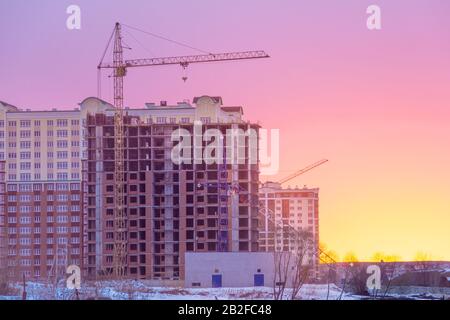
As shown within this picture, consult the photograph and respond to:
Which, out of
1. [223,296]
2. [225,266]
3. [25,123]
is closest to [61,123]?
[25,123]

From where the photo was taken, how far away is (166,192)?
59.9 feet

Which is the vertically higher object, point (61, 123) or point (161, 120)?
point (161, 120)

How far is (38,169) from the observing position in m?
14.6

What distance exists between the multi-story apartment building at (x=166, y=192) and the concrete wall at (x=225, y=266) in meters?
1.68

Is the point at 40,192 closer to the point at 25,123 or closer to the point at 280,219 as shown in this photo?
the point at 25,123

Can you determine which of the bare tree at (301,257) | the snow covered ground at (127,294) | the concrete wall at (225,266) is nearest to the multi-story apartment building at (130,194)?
the concrete wall at (225,266)

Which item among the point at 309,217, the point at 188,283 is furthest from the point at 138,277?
the point at 309,217

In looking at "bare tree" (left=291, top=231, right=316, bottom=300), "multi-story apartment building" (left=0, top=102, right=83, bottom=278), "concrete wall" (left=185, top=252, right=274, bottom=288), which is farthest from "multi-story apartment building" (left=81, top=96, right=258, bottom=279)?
"concrete wall" (left=185, top=252, right=274, bottom=288)

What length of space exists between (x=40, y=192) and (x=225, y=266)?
11.1 ft

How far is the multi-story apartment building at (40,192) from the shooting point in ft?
40.3

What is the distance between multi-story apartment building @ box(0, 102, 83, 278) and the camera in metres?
12.3

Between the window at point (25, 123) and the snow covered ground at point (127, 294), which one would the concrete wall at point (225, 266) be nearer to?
the snow covered ground at point (127, 294)

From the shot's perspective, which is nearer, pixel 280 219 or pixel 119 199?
pixel 119 199
